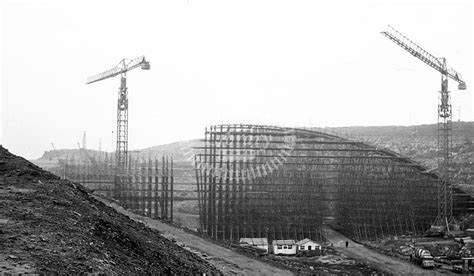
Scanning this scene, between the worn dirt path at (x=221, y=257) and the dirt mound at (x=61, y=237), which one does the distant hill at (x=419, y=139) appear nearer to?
the worn dirt path at (x=221, y=257)

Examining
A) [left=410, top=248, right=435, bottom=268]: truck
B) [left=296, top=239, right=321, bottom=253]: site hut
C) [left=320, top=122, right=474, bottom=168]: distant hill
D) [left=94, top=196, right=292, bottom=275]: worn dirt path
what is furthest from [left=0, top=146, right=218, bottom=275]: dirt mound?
[left=320, top=122, right=474, bottom=168]: distant hill

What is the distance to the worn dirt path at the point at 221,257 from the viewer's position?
64.8 feet

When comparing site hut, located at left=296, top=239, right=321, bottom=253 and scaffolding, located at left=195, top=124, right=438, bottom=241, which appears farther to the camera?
scaffolding, located at left=195, top=124, right=438, bottom=241

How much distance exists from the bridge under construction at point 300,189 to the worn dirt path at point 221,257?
15630 millimetres

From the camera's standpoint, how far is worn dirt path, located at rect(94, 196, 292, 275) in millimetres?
19750

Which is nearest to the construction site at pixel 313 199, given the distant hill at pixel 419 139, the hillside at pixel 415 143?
the hillside at pixel 415 143

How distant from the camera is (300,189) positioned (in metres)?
42.0

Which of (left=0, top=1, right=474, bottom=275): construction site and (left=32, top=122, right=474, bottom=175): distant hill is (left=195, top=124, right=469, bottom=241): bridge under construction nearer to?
(left=0, top=1, right=474, bottom=275): construction site

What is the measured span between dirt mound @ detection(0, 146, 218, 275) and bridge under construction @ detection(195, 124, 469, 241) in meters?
24.7

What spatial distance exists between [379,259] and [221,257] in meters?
13.7

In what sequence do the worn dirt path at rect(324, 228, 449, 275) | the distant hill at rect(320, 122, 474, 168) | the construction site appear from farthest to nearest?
the distant hill at rect(320, 122, 474, 168)
the construction site
the worn dirt path at rect(324, 228, 449, 275)

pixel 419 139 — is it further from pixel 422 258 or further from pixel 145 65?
pixel 422 258

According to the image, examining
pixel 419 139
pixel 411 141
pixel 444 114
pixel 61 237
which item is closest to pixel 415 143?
pixel 411 141

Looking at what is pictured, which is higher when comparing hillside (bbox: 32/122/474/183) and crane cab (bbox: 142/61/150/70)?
crane cab (bbox: 142/61/150/70)
